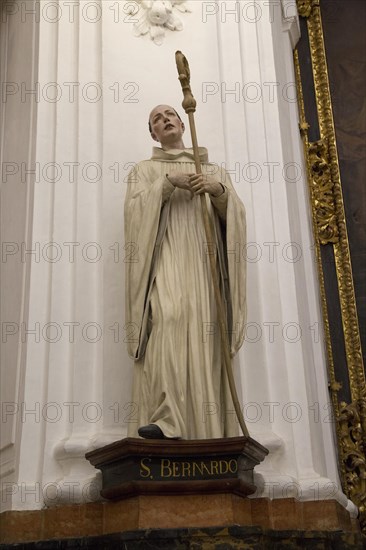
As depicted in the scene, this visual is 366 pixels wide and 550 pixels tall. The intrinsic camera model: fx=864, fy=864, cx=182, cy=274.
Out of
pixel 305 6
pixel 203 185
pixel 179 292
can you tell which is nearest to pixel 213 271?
pixel 179 292

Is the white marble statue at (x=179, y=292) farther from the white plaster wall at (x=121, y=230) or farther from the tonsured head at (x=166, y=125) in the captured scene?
the white plaster wall at (x=121, y=230)

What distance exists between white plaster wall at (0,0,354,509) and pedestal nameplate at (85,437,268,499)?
0.52m

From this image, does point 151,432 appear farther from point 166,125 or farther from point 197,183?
point 166,125

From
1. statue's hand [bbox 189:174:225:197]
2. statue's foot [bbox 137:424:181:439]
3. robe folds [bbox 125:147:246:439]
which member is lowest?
statue's foot [bbox 137:424:181:439]

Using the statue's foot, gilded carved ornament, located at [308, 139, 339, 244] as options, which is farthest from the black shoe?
gilded carved ornament, located at [308, 139, 339, 244]

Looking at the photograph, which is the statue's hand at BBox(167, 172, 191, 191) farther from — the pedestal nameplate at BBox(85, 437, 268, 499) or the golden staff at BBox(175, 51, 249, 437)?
the pedestal nameplate at BBox(85, 437, 268, 499)

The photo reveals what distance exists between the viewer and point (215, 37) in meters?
6.60

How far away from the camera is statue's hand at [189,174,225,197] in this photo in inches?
206

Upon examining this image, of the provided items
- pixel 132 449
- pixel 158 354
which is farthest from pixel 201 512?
pixel 158 354

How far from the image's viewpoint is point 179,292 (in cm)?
514

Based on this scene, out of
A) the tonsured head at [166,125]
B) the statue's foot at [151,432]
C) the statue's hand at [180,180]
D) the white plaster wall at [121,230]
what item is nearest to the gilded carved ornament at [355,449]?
the white plaster wall at [121,230]

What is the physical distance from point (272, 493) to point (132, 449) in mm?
1052

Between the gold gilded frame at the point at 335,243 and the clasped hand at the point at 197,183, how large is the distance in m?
1.54

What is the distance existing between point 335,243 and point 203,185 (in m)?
1.74
